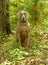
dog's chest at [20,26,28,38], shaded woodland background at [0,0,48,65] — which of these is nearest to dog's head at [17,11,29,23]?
dog's chest at [20,26,28,38]

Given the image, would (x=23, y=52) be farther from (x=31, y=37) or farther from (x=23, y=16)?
(x=31, y=37)

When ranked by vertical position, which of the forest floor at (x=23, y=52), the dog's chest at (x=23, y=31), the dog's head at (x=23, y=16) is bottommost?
the forest floor at (x=23, y=52)

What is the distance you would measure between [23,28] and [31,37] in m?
1.41

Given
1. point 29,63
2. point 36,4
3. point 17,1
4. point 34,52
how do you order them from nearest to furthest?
point 29,63 → point 34,52 → point 36,4 → point 17,1

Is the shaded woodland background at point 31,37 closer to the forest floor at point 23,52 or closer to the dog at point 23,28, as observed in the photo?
the forest floor at point 23,52

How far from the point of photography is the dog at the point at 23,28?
841 cm

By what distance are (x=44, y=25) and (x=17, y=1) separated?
6.73 ft

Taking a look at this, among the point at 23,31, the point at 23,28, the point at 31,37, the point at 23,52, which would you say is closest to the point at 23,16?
the point at 23,28

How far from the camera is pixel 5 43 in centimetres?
905

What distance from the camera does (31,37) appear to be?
988 cm

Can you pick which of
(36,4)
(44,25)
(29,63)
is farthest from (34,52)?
(44,25)

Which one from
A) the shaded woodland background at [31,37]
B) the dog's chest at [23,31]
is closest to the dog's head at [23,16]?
the dog's chest at [23,31]

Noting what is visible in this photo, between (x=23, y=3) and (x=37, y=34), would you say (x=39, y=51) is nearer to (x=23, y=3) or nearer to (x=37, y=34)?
(x=37, y=34)

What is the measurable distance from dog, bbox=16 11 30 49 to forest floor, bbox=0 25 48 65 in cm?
23
